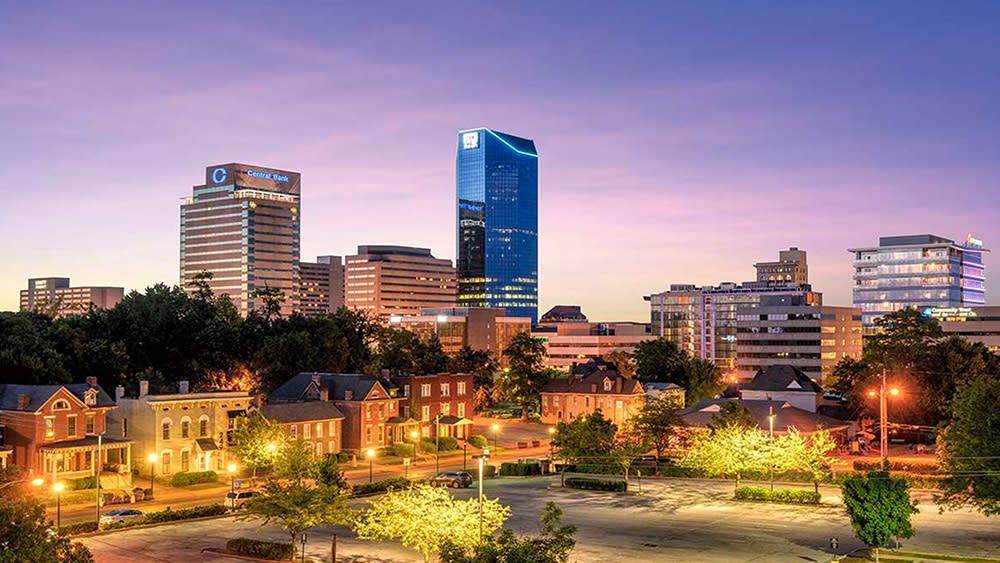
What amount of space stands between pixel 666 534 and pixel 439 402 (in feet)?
202

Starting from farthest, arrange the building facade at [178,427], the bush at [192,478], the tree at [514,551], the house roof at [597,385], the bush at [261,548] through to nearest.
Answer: the house roof at [597,385] → the building facade at [178,427] → the bush at [192,478] → the bush at [261,548] → the tree at [514,551]

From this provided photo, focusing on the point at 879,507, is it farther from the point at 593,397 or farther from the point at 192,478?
the point at 593,397

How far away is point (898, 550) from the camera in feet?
176

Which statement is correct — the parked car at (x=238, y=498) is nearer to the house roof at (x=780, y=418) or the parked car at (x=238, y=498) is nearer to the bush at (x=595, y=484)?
the bush at (x=595, y=484)

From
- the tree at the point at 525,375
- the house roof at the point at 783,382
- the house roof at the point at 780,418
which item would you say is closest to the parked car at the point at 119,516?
the house roof at the point at 780,418

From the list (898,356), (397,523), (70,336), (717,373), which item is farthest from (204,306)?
(397,523)

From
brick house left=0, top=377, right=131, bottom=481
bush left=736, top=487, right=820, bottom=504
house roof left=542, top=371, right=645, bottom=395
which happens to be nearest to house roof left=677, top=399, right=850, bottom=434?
bush left=736, top=487, right=820, bottom=504

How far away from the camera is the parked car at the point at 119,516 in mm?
62191

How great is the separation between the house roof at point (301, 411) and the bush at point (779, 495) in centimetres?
4387

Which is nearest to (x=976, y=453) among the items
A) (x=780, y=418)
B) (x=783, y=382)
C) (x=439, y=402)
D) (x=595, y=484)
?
(x=595, y=484)

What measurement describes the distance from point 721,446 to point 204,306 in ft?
305

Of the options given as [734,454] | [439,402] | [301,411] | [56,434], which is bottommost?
[734,454]

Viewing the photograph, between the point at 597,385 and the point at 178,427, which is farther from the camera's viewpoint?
the point at 597,385

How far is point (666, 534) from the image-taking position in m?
60.3
